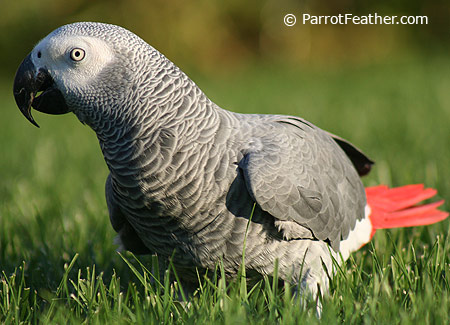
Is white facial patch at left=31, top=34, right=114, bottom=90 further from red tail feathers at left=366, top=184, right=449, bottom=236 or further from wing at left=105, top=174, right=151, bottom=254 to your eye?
red tail feathers at left=366, top=184, right=449, bottom=236

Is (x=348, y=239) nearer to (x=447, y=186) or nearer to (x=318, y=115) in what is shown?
(x=447, y=186)

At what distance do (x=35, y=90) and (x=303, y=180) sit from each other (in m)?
1.12

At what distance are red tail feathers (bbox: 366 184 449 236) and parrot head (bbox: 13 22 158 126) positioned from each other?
140 centimetres

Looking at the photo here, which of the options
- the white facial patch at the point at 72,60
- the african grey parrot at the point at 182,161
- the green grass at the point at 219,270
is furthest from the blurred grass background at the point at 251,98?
the white facial patch at the point at 72,60

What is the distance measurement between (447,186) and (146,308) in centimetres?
230

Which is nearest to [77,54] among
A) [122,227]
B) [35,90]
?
[35,90]

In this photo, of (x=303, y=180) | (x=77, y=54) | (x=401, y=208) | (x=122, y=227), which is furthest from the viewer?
(x=401, y=208)

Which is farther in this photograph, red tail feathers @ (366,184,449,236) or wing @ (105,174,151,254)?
red tail feathers @ (366,184,449,236)

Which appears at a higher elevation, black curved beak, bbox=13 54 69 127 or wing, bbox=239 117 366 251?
black curved beak, bbox=13 54 69 127

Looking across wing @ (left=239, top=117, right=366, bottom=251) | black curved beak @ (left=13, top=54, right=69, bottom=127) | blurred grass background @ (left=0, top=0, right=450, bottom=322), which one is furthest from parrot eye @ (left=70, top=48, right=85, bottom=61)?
blurred grass background @ (left=0, top=0, right=450, bottom=322)

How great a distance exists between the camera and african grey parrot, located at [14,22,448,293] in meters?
1.92

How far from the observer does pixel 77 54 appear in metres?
1.89

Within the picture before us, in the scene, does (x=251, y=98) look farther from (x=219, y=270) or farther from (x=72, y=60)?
(x=72, y=60)

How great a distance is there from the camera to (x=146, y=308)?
72.6 inches
